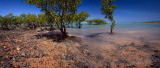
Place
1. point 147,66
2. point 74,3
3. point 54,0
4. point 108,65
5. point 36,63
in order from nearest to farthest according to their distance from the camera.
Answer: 1. point 36,63
2. point 147,66
3. point 108,65
4. point 54,0
5. point 74,3

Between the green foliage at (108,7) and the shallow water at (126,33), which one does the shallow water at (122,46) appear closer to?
the shallow water at (126,33)

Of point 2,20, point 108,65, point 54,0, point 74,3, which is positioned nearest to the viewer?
point 108,65

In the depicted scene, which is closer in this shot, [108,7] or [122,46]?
[122,46]

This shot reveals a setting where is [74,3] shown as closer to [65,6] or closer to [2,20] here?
[65,6]

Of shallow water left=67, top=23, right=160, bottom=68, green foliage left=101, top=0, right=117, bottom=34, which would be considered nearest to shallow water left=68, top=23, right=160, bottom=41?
shallow water left=67, top=23, right=160, bottom=68

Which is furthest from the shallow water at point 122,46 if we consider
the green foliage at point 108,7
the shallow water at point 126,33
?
the green foliage at point 108,7

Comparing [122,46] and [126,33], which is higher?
[126,33]

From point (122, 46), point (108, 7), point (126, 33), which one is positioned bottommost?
point (122, 46)

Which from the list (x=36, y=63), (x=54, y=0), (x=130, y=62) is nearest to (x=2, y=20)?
(x=54, y=0)

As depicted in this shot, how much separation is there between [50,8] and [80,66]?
12.4 meters

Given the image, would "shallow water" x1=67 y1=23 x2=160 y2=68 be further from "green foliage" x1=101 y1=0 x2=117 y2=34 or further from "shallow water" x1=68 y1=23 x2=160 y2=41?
"green foliage" x1=101 y1=0 x2=117 y2=34

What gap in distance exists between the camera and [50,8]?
532 inches

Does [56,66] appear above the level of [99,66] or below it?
above

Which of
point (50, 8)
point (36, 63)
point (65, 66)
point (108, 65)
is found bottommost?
point (108, 65)
